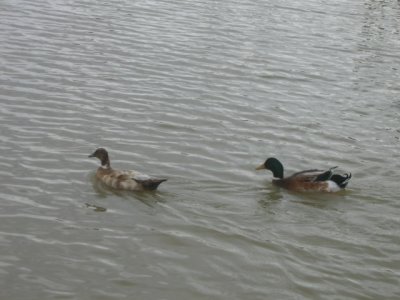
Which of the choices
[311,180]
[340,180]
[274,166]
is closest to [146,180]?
[274,166]

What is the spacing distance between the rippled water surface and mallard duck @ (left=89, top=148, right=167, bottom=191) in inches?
4.4

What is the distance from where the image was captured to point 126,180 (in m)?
10.1

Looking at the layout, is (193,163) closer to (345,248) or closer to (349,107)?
(345,248)

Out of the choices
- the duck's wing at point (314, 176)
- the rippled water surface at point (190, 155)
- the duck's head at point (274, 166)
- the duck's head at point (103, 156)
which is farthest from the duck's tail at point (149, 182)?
the duck's wing at point (314, 176)

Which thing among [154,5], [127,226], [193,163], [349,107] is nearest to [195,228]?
[127,226]

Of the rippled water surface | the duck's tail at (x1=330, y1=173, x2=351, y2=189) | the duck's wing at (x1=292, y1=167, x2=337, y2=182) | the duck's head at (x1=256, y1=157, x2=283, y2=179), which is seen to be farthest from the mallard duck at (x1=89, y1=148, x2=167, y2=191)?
the duck's tail at (x1=330, y1=173, x2=351, y2=189)

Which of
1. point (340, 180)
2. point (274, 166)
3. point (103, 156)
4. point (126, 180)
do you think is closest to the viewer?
point (126, 180)

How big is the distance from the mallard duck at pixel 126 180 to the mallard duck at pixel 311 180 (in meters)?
2.02

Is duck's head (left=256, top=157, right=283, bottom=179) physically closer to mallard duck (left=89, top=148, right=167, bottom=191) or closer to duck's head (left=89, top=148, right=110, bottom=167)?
mallard duck (left=89, top=148, right=167, bottom=191)

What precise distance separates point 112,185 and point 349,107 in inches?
273

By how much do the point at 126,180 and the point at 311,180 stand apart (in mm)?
2820

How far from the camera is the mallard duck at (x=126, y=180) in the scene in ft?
32.6

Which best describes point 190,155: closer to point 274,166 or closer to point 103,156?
point 274,166

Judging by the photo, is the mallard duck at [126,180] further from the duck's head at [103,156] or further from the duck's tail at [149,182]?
the duck's head at [103,156]
